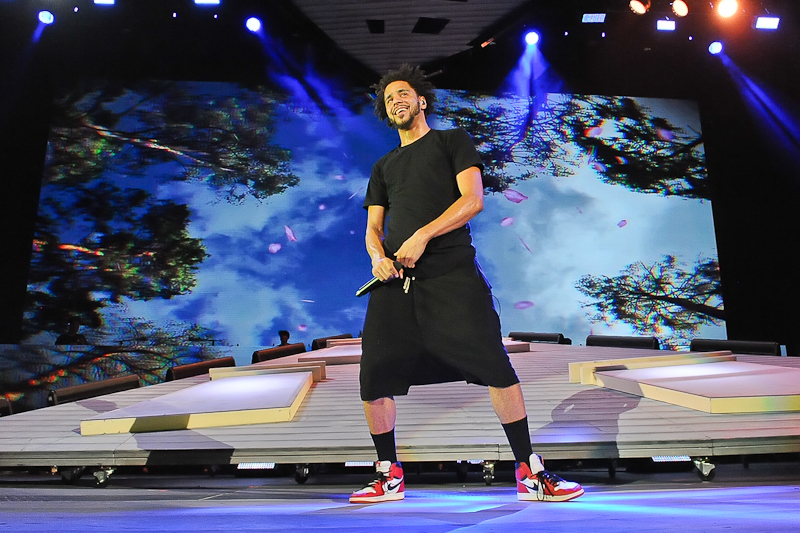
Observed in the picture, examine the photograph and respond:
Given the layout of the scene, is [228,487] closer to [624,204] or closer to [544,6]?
[544,6]

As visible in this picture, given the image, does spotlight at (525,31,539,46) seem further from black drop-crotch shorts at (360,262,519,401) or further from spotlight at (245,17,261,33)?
black drop-crotch shorts at (360,262,519,401)

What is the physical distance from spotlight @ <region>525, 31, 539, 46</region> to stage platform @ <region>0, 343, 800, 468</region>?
6.94 metres

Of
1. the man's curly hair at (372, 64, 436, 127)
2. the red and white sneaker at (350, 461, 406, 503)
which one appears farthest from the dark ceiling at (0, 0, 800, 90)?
the red and white sneaker at (350, 461, 406, 503)

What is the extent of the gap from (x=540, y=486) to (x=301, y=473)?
87 centimetres

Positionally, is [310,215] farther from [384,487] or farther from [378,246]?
[384,487]

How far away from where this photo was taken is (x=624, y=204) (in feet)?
28.9

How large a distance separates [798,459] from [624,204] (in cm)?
744

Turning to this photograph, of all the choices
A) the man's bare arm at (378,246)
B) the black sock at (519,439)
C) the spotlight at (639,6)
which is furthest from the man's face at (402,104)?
the spotlight at (639,6)

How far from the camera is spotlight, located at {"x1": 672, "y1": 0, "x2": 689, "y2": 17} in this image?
740 cm

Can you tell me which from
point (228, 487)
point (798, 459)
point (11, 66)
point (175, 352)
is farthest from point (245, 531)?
point (11, 66)

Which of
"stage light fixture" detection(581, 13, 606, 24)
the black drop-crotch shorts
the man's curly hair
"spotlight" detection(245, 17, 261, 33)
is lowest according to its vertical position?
the black drop-crotch shorts

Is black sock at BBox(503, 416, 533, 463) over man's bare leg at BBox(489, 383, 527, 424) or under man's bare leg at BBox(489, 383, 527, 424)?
under

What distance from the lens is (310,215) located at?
8703 mm

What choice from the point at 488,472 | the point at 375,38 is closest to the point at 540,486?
the point at 488,472
